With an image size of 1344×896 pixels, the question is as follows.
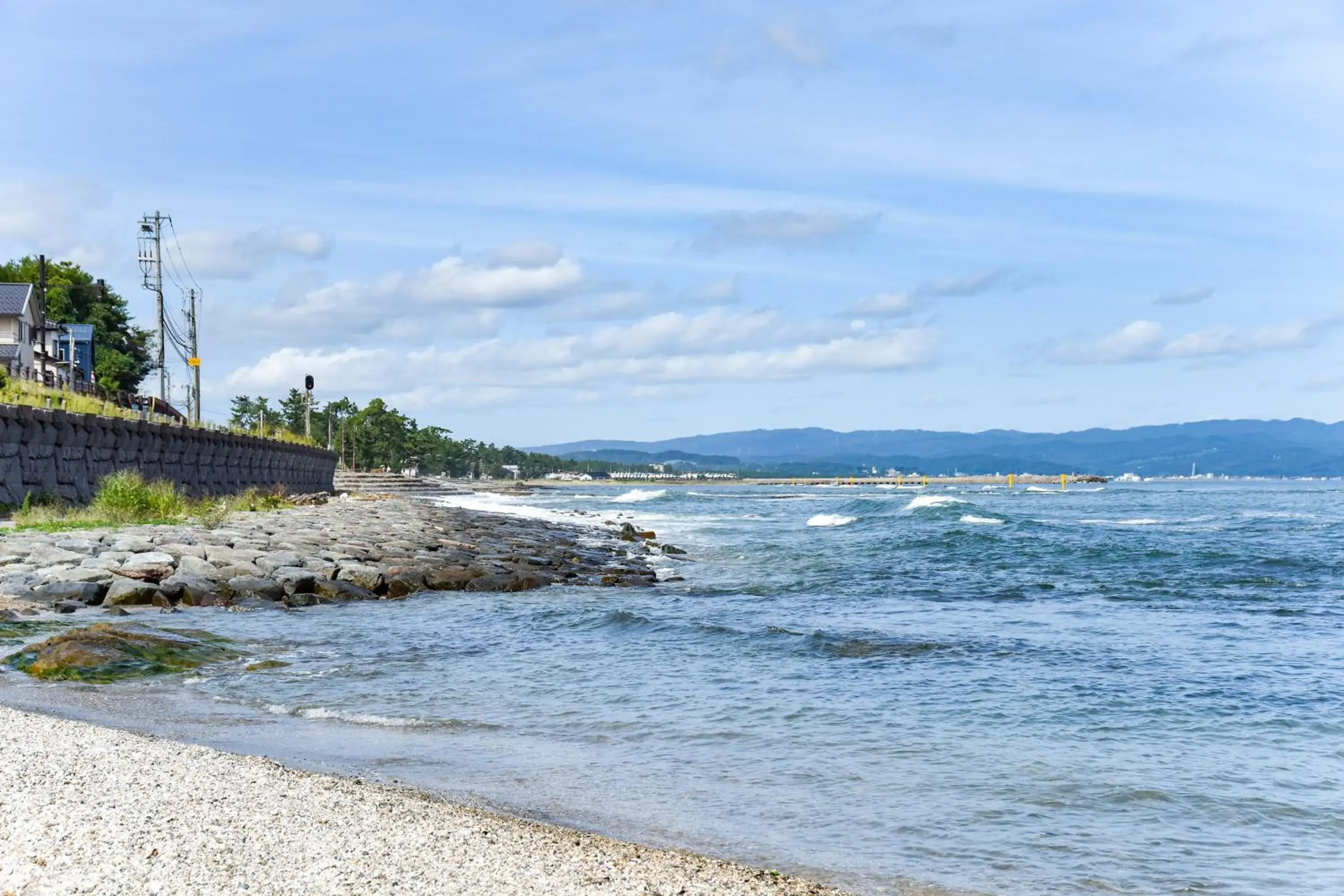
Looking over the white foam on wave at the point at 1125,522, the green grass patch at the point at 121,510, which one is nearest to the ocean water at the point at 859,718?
the green grass patch at the point at 121,510

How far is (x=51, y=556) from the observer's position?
53.0ft

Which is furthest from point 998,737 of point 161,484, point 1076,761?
point 161,484

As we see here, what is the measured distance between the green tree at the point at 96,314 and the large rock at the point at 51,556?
206ft

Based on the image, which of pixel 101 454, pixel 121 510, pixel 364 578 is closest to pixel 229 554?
pixel 364 578

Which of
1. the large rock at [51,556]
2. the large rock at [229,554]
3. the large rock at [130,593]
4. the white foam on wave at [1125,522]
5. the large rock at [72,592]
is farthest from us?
the white foam on wave at [1125,522]

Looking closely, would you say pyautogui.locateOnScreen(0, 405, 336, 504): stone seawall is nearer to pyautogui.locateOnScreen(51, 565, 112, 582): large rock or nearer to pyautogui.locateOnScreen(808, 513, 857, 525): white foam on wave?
pyautogui.locateOnScreen(51, 565, 112, 582): large rock

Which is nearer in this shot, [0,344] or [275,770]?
[275,770]

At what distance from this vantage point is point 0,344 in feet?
176

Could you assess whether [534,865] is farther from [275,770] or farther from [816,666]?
[816,666]

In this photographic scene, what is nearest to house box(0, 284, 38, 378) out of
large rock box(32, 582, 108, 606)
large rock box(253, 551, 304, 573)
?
large rock box(253, 551, 304, 573)

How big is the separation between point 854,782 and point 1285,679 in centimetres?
649

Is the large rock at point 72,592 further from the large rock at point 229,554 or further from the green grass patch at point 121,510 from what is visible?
the green grass patch at point 121,510

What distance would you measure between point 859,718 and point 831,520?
41.9 meters

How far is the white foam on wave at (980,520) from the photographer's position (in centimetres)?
4334
